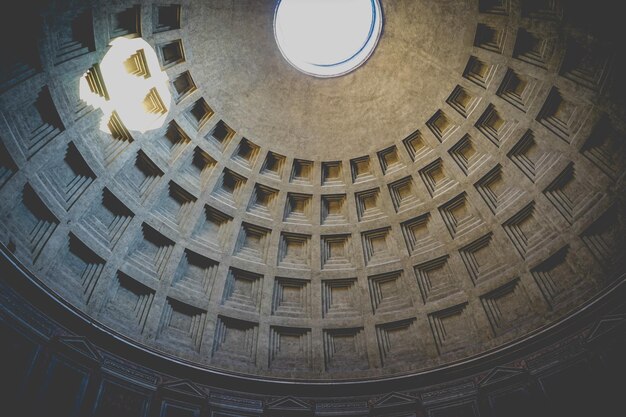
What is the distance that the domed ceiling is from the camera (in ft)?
46.4

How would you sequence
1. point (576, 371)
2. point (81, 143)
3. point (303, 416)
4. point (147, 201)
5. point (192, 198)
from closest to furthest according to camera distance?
1. point (576, 371)
2. point (81, 143)
3. point (303, 416)
4. point (147, 201)
5. point (192, 198)

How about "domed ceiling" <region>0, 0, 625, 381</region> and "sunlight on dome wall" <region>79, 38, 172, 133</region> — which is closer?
"domed ceiling" <region>0, 0, 625, 381</region>

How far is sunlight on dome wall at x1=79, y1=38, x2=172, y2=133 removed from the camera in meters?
14.9

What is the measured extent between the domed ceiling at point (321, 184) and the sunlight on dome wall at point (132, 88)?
16 centimetres

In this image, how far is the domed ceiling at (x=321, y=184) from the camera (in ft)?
46.4

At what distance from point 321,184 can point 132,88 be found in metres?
8.47

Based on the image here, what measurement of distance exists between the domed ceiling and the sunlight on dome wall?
0.51 ft

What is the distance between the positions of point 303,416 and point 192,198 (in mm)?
9152

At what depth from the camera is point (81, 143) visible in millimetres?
14680

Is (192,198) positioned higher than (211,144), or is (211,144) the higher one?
(211,144)

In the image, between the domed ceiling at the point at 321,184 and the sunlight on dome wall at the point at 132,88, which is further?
the sunlight on dome wall at the point at 132,88

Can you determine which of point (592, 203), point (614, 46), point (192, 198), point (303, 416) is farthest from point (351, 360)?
point (614, 46)

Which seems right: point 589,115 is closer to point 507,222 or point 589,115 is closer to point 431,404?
point 507,222

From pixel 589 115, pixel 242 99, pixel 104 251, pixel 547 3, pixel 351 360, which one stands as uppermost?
pixel 242 99
